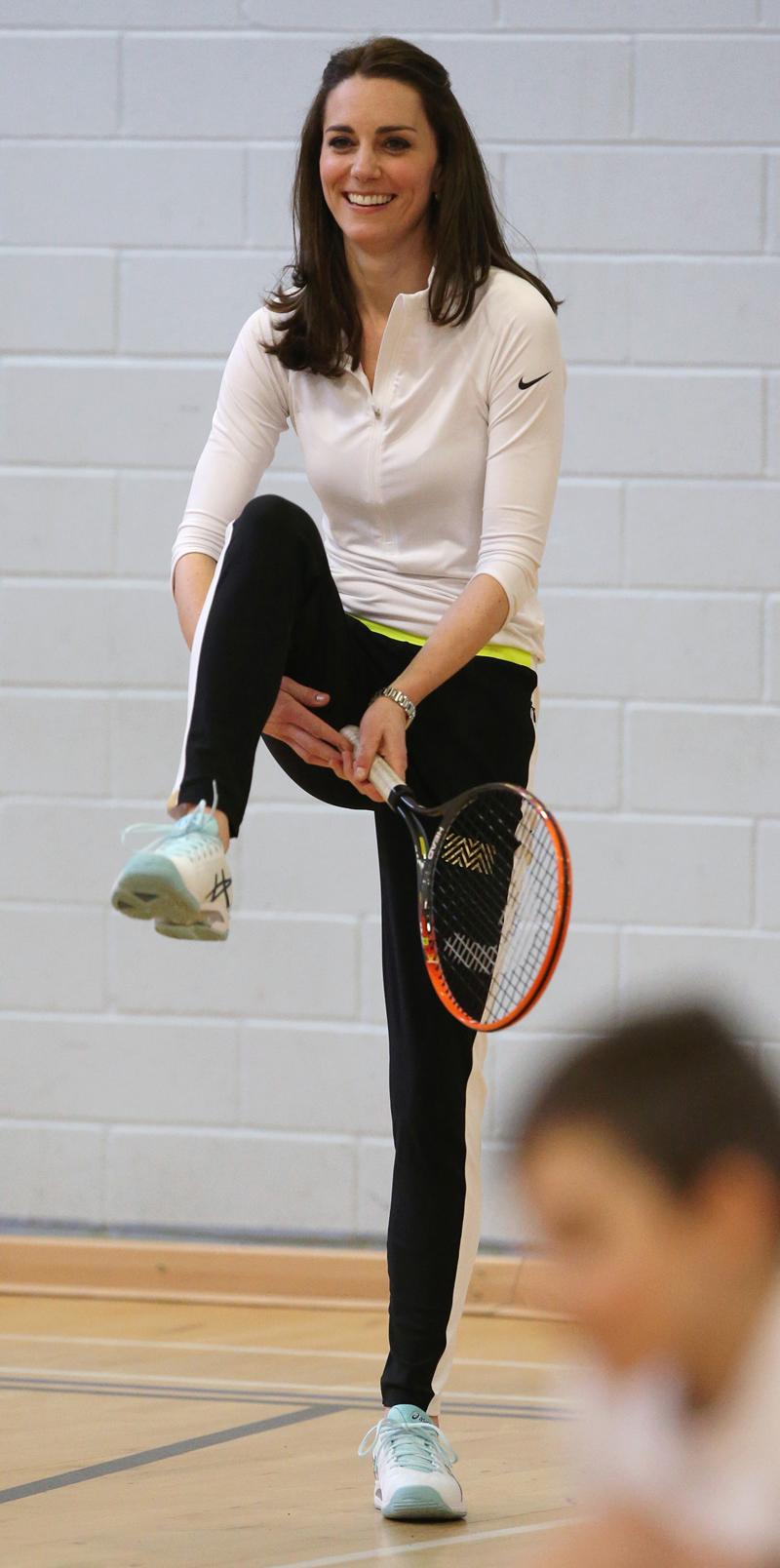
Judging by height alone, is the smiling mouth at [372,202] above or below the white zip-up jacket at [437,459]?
above

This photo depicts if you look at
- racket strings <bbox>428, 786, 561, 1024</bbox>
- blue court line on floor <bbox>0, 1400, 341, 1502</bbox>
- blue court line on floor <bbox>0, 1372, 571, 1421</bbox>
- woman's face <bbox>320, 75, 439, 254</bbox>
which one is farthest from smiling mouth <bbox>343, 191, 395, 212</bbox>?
blue court line on floor <bbox>0, 1372, 571, 1421</bbox>

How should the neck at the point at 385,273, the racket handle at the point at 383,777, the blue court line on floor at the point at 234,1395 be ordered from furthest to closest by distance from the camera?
the blue court line on floor at the point at 234,1395 → the neck at the point at 385,273 → the racket handle at the point at 383,777

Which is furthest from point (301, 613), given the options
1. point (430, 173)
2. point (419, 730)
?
point (430, 173)

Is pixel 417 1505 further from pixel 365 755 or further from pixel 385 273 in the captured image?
pixel 385 273

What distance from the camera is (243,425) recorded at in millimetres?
2479

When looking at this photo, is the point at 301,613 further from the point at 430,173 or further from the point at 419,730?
the point at 430,173

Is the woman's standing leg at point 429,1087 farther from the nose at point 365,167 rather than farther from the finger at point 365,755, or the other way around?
the nose at point 365,167

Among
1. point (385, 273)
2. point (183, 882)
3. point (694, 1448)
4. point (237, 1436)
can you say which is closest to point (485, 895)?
point (183, 882)

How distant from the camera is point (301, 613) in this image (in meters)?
2.19

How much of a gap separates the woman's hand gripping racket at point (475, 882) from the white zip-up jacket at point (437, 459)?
0.27 m

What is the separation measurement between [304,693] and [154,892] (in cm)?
43

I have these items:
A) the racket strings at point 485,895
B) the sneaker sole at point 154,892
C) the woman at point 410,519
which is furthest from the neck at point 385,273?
the sneaker sole at point 154,892

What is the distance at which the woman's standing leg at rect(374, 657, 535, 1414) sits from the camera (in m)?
2.31

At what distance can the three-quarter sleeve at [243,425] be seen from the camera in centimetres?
245
